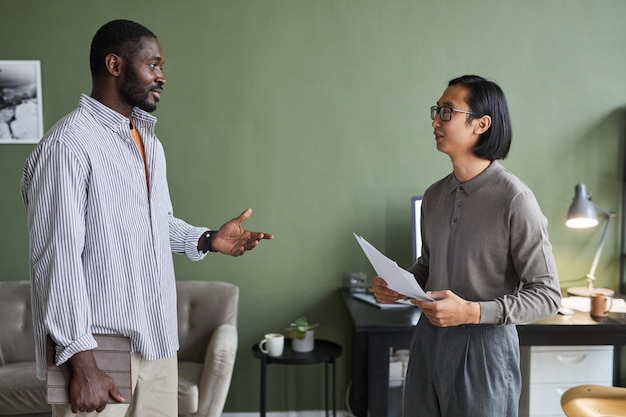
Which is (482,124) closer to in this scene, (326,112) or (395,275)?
(395,275)

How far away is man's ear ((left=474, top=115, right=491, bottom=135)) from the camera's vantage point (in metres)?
1.75

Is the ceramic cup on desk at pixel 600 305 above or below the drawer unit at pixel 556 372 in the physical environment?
above

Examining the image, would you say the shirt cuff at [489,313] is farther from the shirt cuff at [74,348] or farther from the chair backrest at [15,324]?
the chair backrest at [15,324]

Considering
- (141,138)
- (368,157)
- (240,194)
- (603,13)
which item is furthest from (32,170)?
(603,13)

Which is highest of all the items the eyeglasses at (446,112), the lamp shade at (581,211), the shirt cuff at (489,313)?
the eyeglasses at (446,112)

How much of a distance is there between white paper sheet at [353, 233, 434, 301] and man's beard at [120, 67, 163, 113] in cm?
67

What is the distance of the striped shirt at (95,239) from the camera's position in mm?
1456

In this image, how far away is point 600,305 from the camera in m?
2.80

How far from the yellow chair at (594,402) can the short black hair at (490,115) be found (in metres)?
0.97

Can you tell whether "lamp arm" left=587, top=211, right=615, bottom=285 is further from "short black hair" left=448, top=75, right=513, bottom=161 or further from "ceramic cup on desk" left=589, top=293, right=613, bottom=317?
"short black hair" left=448, top=75, right=513, bottom=161

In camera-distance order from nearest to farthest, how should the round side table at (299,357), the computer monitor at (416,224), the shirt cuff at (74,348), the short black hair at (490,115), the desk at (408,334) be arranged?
the shirt cuff at (74,348), the short black hair at (490,115), the desk at (408,334), the round side table at (299,357), the computer monitor at (416,224)

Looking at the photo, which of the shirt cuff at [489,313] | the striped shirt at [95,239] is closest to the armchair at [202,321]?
the striped shirt at [95,239]

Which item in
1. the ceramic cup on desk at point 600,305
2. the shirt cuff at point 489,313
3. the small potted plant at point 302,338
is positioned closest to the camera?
the shirt cuff at point 489,313

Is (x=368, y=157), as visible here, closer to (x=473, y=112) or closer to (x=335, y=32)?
(x=335, y=32)
